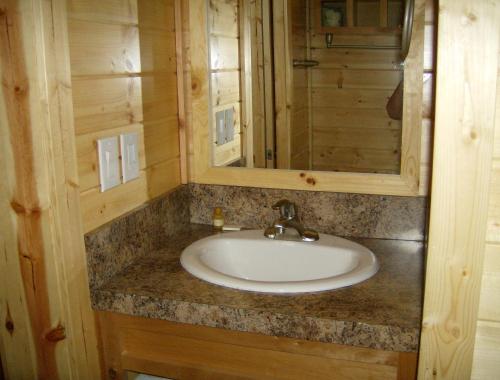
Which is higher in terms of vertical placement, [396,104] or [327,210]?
[396,104]

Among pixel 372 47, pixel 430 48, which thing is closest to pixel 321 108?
pixel 372 47

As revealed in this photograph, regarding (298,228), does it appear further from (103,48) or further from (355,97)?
(103,48)

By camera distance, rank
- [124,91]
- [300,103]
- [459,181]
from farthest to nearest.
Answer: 1. [300,103]
2. [124,91]
3. [459,181]

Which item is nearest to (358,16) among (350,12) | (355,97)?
(350,12)

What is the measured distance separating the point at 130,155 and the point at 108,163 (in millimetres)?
99

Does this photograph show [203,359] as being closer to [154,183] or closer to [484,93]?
[154,183]

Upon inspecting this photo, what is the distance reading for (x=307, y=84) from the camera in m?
1.54

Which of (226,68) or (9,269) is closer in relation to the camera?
(9,269)

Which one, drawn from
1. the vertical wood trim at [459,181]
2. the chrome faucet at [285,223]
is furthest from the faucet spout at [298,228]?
the vertical wood trim at [459,181]

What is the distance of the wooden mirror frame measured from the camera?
4.65 feet

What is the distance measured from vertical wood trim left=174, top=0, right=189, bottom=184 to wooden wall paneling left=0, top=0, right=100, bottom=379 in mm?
521

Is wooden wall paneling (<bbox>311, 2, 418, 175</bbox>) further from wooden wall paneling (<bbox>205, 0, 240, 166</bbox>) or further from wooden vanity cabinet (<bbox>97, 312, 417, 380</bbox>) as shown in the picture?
wooden vanity cabinet (<bbox>97, 312, 417, 380</bbox>)

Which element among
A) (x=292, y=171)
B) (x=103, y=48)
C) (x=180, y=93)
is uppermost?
(x=103, y=48)

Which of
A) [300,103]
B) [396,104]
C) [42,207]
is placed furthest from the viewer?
[300,103]
